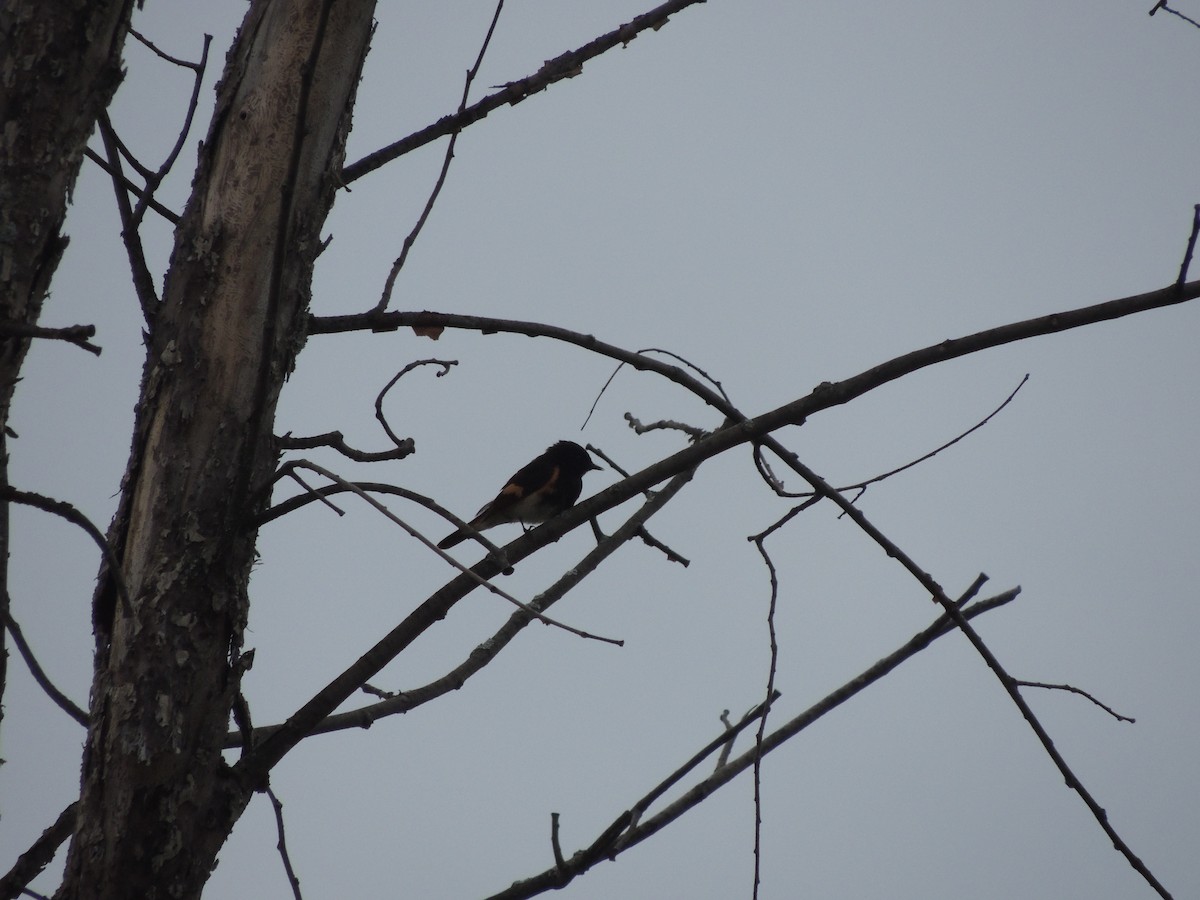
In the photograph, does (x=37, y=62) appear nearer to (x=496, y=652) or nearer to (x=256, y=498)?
(x=256, y=498)

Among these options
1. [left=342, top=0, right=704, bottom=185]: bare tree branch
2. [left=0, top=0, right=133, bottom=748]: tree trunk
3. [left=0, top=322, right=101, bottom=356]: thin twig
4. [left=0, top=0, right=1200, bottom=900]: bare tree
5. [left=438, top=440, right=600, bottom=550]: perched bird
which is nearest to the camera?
[left=0, top=322, right=101, bottom=356]: thin twig

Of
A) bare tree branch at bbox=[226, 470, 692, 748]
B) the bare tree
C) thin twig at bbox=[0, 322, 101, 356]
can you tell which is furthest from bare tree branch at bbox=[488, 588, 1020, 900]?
thin twig at bbox=[0, 322, 101, 356]

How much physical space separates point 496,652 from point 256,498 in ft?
2.81

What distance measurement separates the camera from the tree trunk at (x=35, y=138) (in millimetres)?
1404

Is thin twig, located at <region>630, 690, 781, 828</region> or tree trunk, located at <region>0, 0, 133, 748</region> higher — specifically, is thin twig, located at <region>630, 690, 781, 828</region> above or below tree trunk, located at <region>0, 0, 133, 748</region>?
below

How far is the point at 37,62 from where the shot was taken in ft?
4.68

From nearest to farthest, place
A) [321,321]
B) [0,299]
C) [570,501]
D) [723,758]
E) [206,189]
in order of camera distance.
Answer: [0,299], [206,189], [321,321], [723,758], [570,501]

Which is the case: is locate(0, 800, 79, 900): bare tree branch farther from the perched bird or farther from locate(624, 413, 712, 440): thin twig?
the perched bird

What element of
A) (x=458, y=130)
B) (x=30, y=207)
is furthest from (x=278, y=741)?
(x=458, y=130)

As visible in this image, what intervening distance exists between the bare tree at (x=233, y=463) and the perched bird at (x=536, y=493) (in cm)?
336

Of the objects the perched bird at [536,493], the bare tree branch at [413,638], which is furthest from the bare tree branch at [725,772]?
the perched bird at [536,493]

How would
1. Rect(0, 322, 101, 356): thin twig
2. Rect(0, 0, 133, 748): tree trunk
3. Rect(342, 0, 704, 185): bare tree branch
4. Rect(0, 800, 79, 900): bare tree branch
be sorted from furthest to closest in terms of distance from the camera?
Rect(342, 0, 704, 185): bare tree branch
Rect(0, 800, 79, 900): bare tree branch
Rect(0, 0, 133, 748): tree trunk
Rect(0, 322, 101, 356): thin twig

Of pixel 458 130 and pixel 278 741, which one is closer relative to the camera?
pixel 278 741

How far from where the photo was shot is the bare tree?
5.62 feet
